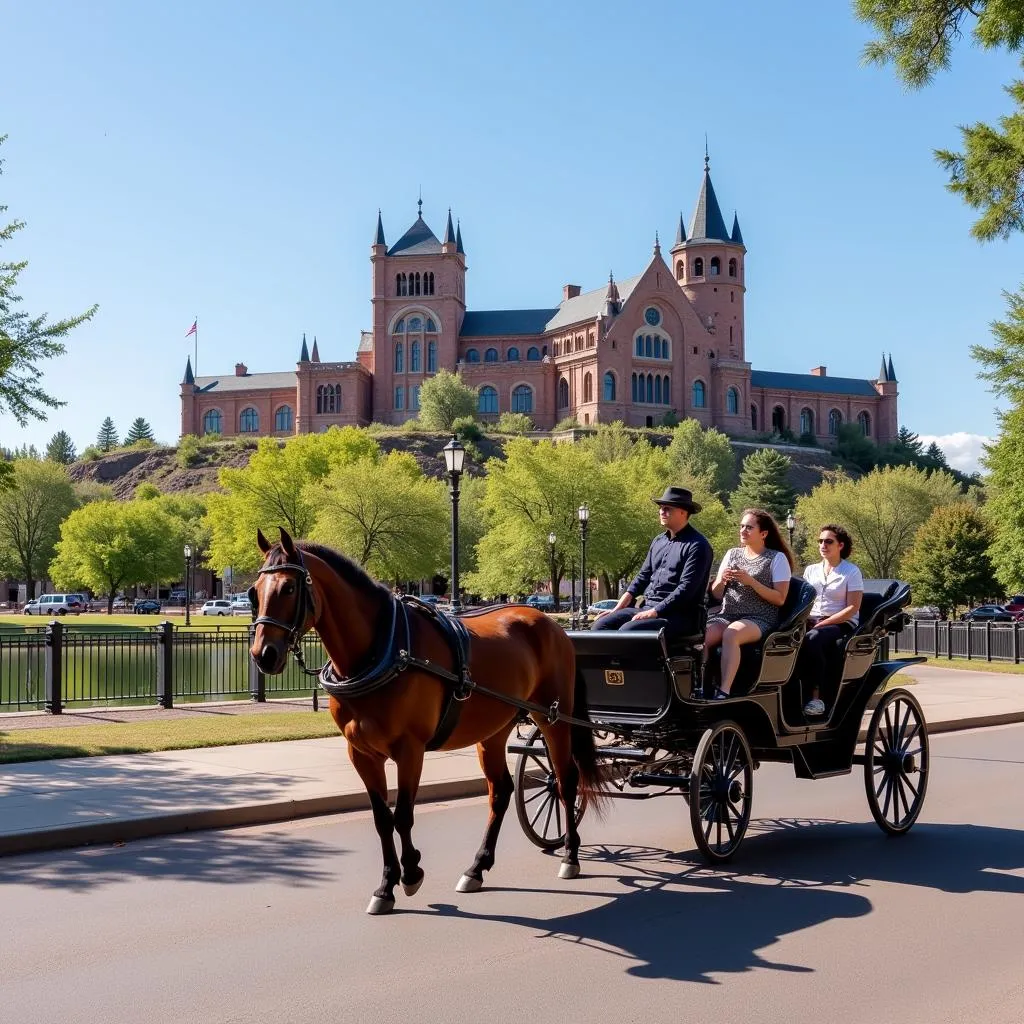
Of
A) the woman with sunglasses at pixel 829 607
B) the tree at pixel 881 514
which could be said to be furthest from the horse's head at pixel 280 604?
the tree at pixel 881 514

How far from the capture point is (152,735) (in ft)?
46.5

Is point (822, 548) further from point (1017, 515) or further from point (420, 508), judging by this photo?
point (420, 508)

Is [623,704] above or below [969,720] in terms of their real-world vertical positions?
above

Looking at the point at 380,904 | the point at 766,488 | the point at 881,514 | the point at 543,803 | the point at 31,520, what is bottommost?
the point at 380,904

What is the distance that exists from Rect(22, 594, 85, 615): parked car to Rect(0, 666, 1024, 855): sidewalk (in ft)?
241

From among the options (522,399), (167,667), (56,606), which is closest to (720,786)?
(167,667)

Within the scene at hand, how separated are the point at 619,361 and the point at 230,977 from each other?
372 ft

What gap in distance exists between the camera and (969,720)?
1670 cm

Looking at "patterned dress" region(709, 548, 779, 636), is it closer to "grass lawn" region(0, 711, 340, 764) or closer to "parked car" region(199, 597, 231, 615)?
"grass lawn" region(0, 711, 340, 764)

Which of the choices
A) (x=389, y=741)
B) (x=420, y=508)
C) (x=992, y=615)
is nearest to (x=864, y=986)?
(x=389, y=741)

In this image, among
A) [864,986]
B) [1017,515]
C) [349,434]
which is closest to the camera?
[864,986]

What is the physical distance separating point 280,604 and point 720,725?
3355mm

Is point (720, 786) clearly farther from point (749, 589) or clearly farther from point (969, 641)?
point (969, 641)

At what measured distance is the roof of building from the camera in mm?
134625
